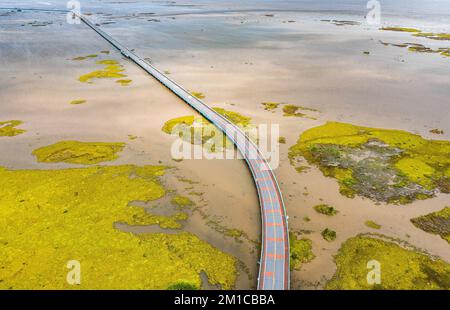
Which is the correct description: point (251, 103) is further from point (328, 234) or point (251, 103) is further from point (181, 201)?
point (328, 234)

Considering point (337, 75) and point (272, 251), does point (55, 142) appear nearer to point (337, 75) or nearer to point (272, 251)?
point (272, 251)

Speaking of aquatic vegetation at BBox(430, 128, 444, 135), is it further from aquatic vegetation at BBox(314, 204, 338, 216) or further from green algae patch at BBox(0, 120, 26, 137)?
green algae patch at BBox(0, 120, 26, 137)

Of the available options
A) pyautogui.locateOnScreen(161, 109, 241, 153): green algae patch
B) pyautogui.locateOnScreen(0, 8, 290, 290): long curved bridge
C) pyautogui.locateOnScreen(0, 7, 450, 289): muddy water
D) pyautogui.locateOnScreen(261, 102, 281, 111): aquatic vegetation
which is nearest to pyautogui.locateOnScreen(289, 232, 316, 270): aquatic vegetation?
pyautogui.locateOnScreen(0, 7, 450, 289): muddy water

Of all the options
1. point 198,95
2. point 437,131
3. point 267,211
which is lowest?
point 267,211

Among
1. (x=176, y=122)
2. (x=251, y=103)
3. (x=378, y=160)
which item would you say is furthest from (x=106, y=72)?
(x=378, y=160)

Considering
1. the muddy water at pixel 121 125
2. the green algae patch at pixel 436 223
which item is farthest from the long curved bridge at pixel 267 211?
the green algae patch at pixel 436 223

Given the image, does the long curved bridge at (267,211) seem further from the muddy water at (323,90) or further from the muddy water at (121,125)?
the muddy water at (323,90)
